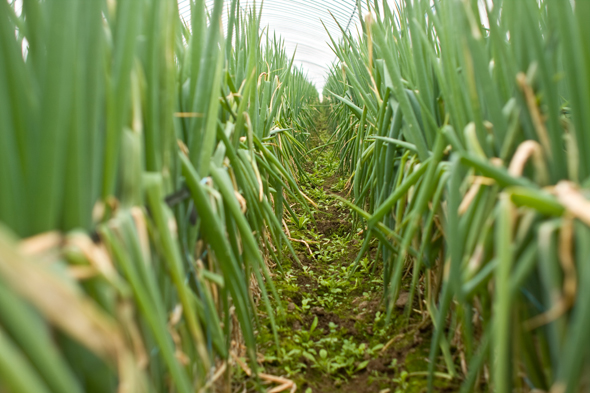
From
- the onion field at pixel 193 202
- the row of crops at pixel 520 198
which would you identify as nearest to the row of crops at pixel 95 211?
the onion field at pixel 193 202

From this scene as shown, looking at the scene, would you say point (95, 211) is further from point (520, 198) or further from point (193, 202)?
point (520, 198)

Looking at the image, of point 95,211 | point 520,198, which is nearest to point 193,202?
point 95,211

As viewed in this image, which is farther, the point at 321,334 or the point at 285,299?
the point at 285,299

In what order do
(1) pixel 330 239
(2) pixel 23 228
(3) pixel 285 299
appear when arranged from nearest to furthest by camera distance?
(2) pixel 23 228 → (3) pixel 285 299 → (1) pixel 330 239

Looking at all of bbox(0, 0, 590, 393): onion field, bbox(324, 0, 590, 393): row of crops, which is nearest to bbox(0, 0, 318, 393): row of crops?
bbox(0, 0, 590, 393): onion field

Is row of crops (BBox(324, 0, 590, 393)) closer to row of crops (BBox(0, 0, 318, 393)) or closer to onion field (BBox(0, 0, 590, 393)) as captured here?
onion field (BBox(0, 0, 590, 393))

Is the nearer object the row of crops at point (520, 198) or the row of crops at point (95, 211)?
the row of crops at point (95, 211)

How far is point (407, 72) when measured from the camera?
1.28 meters

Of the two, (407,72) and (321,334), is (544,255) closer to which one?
(407,72)

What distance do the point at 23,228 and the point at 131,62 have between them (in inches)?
9.7

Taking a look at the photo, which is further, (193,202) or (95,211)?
(193,202)

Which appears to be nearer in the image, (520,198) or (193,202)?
(520,198)

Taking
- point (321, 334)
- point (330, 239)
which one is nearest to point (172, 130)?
point (321, 334)

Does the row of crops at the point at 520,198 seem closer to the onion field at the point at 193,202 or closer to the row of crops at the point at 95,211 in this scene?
the onion field at the point at 193,202
